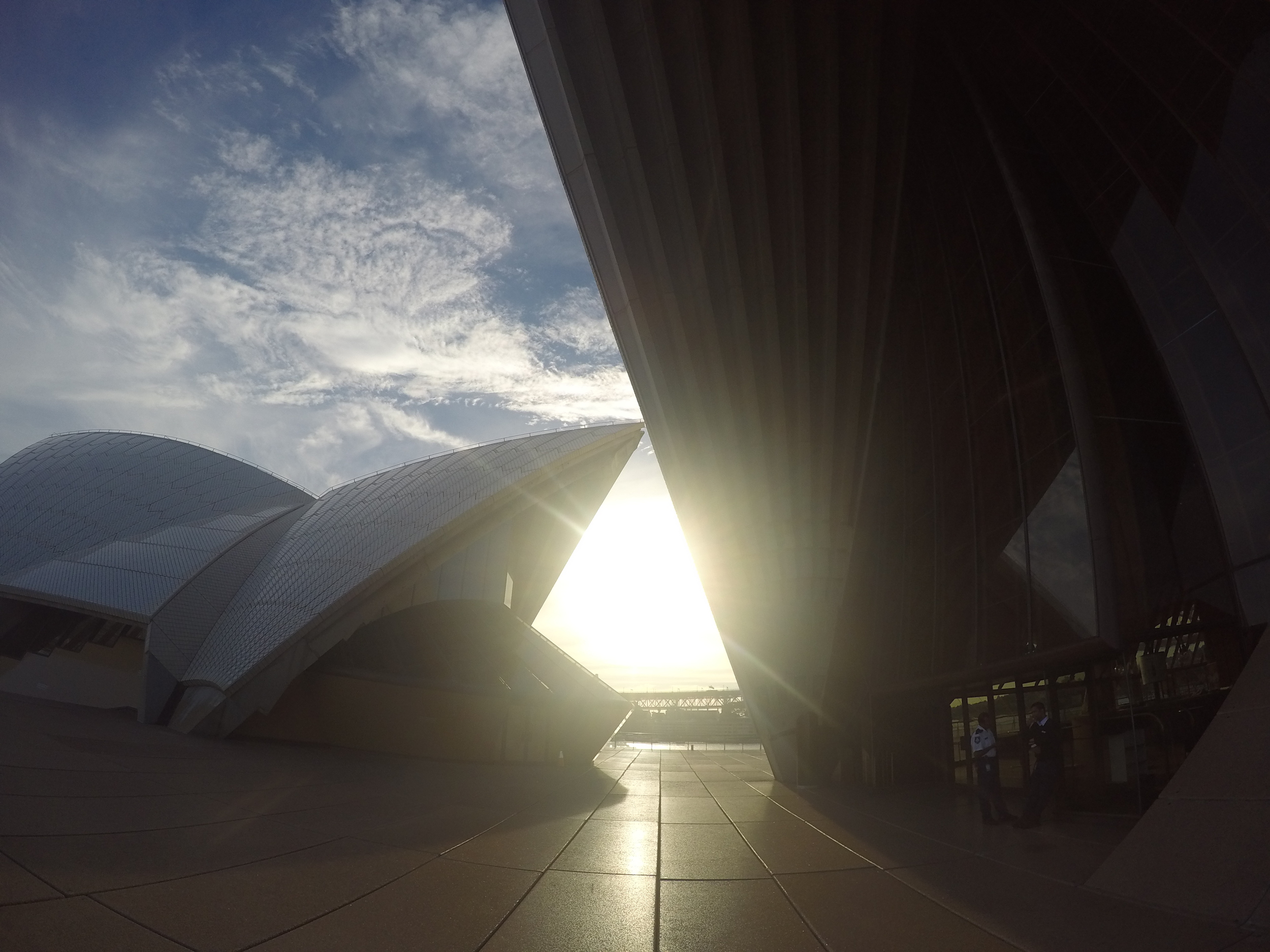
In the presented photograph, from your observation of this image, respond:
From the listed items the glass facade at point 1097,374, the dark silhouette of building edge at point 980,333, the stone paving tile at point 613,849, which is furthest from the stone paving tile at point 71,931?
the glass facade at point 1097,374

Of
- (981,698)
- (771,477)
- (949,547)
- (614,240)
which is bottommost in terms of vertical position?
(981,698)

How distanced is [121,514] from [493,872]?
793 inches

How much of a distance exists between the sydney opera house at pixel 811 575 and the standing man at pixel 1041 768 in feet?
1.67

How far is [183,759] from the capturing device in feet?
32.2

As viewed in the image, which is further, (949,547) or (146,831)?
(949,547)

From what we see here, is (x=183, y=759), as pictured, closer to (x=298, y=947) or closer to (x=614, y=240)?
(x=298, y=947)

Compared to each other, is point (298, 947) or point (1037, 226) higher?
point (1037, 226)

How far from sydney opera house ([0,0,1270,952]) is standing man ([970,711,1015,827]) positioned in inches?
25.4

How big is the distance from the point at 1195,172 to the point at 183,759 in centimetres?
1424

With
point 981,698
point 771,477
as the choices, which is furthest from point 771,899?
point 771,477

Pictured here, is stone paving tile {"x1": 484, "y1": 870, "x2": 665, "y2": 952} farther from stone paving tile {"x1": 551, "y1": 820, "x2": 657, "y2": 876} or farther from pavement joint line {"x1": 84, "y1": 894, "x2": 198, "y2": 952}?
pavement joint line {"x1": 84, "y1": 894, "x2": 198, "y2": 952}

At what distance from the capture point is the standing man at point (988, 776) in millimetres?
7727

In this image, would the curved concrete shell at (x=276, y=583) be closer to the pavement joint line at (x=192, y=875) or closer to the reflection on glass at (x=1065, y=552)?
the pavement joint line at (x=192, y=875)

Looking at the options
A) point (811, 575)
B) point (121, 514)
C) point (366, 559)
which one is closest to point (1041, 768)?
point (811, 575)
